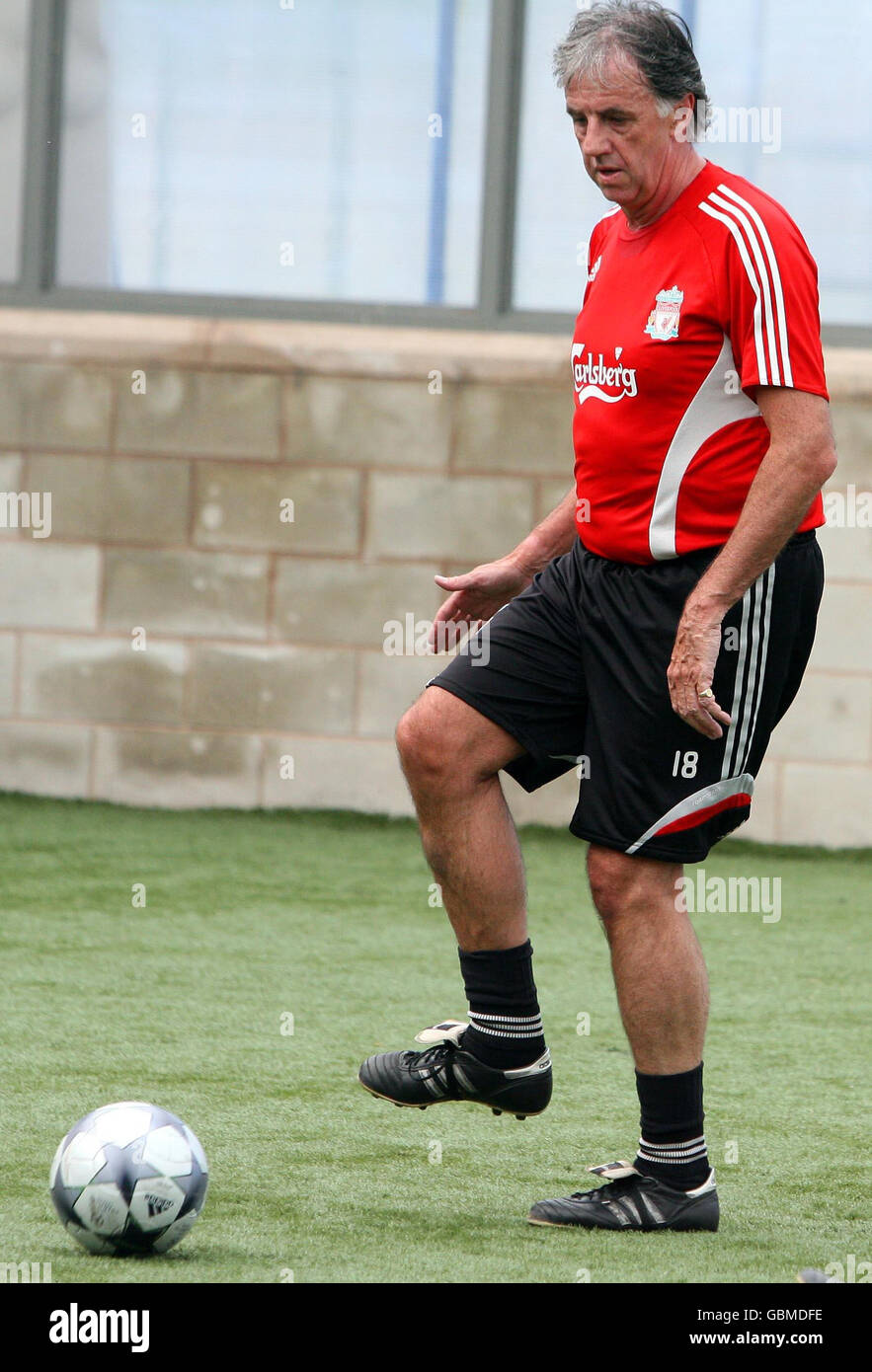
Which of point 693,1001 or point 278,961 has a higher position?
point 693,1001

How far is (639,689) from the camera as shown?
8.48 feet

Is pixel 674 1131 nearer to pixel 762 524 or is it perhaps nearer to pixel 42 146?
pixel 762 524

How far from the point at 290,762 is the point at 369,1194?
3.86 m

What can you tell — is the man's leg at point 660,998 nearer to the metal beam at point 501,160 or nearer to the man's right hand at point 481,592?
the man's right hand at point 481,592

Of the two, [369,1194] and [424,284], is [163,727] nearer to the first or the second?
[424,284]

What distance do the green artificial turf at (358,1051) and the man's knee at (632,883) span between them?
1.50 feet

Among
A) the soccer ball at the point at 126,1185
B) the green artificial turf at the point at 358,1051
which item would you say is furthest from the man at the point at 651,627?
the soccer ball at the point at 126,1185

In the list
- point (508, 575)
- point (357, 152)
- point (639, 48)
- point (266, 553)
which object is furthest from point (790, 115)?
point (639, 48)

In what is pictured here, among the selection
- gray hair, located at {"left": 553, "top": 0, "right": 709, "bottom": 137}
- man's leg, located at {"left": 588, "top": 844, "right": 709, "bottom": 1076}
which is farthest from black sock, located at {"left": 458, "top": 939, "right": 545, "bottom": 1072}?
gray hair, located at {"left": 553, "top": 0, "right": 709, "bottom": 137}

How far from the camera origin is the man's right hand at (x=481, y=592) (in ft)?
9.91

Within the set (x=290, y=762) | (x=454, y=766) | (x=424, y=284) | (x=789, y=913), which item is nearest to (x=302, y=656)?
(x=290, y=762)

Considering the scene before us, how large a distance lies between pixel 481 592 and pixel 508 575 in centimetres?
5

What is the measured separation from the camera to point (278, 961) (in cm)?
446

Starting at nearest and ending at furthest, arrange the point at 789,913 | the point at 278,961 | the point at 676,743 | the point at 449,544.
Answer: the point at 676,743
the point at 278,961
the point at 789,913
the point at 449,544
